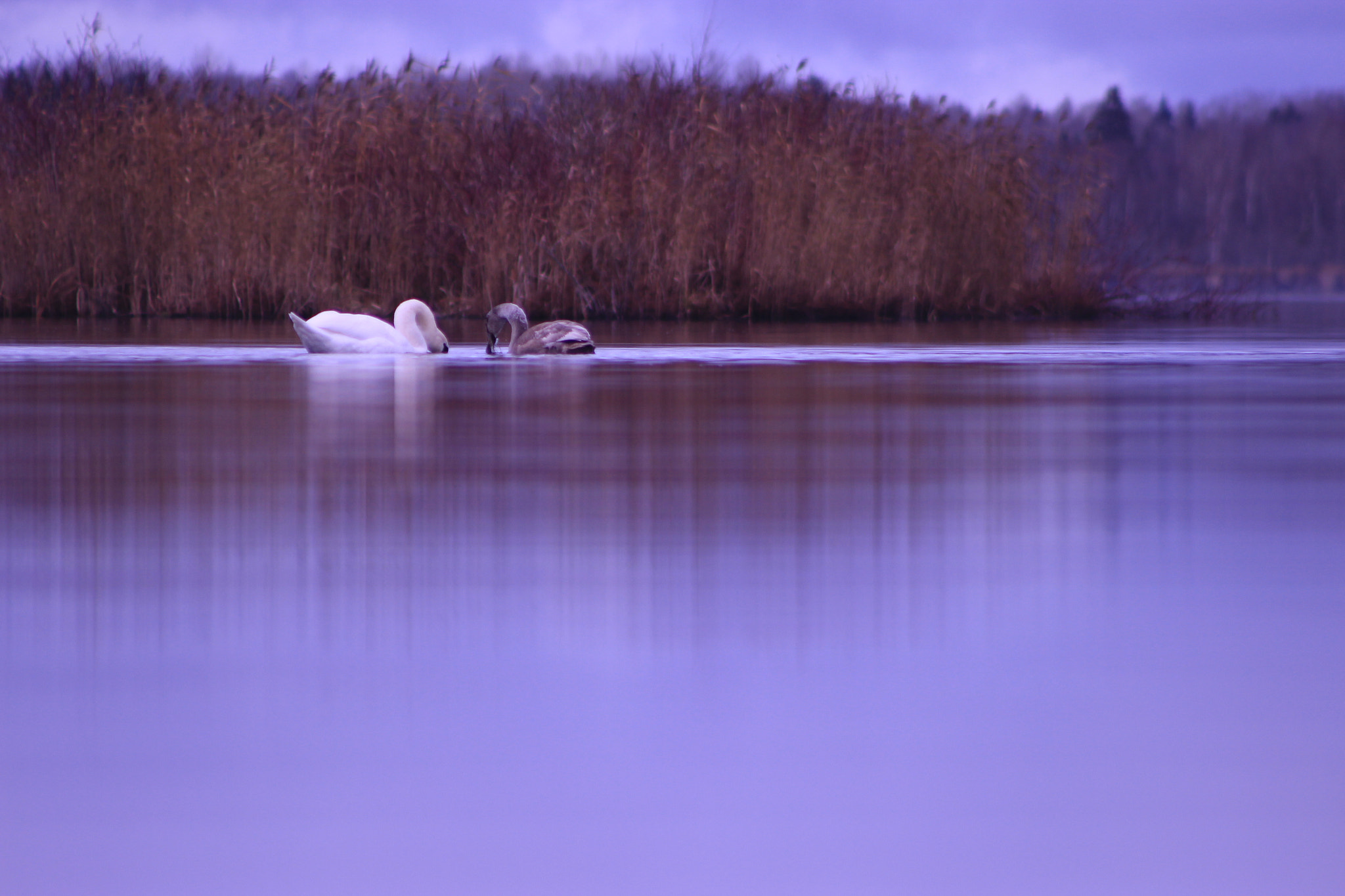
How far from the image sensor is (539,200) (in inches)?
544

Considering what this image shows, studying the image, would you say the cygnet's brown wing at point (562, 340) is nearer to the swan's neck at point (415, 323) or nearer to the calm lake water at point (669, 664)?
the swan's neck at point (415, 323)

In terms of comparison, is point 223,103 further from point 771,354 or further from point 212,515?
point 212,515

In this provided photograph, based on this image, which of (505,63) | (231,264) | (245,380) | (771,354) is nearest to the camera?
(245,380)

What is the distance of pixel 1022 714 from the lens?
7.14 ft

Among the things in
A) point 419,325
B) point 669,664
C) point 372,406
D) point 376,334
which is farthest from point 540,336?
point 669,664

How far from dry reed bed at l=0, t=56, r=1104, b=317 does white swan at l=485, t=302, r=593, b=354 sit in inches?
143

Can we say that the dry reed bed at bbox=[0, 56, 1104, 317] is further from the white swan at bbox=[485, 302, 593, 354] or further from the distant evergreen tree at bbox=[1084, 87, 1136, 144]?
the distant evergreen tree at bbox=[1084, 87, 1136, 144]

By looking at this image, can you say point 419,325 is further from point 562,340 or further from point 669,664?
point 669,664

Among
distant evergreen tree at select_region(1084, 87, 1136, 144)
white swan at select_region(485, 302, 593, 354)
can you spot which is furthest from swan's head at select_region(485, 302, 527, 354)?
distant evergreen tree at select_region(1084, 87, 1136, 144)

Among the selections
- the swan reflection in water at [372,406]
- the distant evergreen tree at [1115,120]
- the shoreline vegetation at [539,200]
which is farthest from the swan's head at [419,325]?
the distant evergreen tree at [1115,120]

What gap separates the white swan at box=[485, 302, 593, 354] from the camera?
9445mm

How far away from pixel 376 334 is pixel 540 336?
2.72 feet

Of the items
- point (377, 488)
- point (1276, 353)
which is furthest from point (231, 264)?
point (377, 488)

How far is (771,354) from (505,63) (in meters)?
5.80
